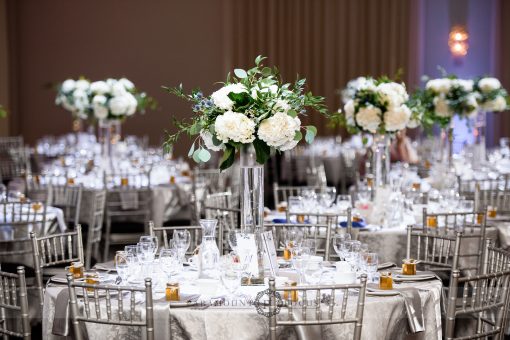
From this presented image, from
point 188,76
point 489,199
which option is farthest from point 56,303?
point 188,76

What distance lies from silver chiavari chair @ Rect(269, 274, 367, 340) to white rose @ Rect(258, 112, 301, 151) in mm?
704

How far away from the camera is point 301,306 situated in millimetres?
3379

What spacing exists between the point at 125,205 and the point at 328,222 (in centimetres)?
321

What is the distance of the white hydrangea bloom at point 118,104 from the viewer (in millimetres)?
8062

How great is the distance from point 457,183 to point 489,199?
557 millimetres

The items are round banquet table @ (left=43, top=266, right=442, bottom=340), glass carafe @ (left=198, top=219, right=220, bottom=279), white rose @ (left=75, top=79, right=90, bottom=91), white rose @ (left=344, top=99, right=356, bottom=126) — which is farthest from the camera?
white rose @ (left=75, top=79, right=90, bottom=91)

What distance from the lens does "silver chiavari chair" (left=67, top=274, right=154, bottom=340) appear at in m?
3.20

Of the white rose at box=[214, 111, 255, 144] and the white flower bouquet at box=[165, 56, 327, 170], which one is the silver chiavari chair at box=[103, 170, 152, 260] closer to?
the white flower bouquet at box=[165, 56, 327, 170]

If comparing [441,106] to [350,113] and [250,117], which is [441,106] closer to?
[350,113]

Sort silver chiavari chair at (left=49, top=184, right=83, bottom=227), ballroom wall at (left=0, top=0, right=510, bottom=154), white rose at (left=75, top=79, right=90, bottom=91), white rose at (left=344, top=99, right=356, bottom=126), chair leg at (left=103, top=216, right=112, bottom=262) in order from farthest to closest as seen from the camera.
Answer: ballroom wall at (left=0, top=0, right=510, bottom=154)
white rose at (left=75, top=79, right=90, bottom=91)
chair leg at (left=103, top=216, right=112, bottom=262)
silver chiavari chair at (left=49, top=184, right=83, bottom=227)
white rose at (left=344, top=99, right=356, bottom=126)

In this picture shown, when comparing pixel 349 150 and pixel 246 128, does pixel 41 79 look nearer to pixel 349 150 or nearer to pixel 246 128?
pixel 349 150

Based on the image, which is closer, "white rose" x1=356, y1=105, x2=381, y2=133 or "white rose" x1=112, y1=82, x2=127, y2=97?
"white rose" x1=356, y1=105, x2=381, y2=133

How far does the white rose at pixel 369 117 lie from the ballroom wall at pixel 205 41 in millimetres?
8349

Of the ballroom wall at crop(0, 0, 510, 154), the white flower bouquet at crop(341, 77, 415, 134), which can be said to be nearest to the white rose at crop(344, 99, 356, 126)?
the white flower bouquet at crop(341, 77, 415, 134)
